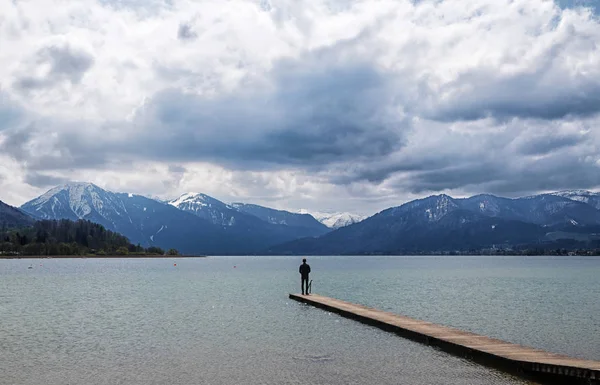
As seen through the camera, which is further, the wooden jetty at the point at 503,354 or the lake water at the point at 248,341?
the lake water at the point at 248,341

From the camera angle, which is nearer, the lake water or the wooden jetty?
the wooden jetty

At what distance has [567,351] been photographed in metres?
35.1

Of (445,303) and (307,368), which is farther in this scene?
(445,303)

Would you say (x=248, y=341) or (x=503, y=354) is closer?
(x=503, y=354)

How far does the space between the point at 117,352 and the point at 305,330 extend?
44.2 feet

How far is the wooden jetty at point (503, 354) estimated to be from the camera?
24.3 meters

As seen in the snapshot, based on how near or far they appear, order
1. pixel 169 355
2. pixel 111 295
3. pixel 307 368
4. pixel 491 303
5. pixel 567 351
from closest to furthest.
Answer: pixel 307 368, pixel 169 355, pixel 567 351, pixel 491 303, pixel 111 295

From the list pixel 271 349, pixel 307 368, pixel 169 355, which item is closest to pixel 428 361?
pixel 307 368

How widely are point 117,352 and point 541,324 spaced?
32287 mm

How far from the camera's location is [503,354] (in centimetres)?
2806

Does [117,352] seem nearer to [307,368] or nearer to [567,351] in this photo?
[307,368]

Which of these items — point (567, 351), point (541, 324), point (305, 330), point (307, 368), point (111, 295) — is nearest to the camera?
point (307, 368)

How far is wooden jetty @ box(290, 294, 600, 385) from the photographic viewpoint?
24.3 m

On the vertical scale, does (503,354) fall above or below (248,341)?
above
